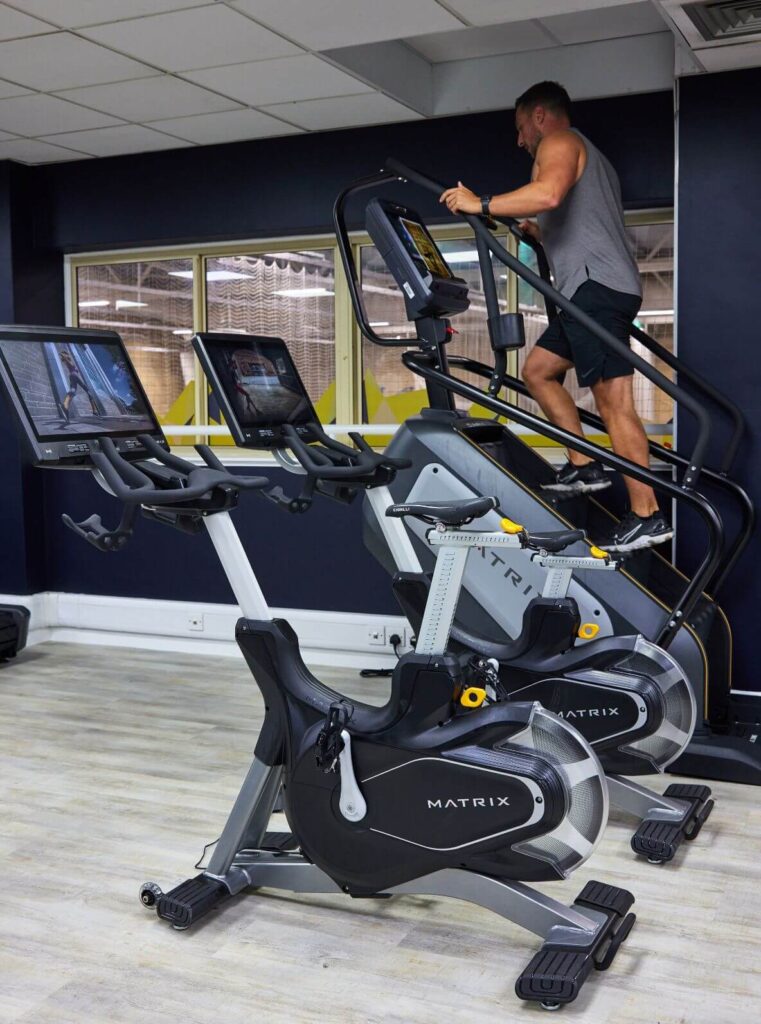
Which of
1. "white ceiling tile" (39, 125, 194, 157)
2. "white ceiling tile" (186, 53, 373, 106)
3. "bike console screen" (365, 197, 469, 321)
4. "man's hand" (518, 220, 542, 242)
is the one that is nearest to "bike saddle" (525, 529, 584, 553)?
"bike console screen" (365, 197, 469, 321)

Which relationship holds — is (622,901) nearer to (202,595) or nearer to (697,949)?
(697,949)

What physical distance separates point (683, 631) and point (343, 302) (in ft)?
8.76

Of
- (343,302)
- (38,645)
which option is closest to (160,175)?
(343,302)

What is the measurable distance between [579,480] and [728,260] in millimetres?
1017

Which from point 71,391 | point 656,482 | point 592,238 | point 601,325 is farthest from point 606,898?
point 592,238

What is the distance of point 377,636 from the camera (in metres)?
5.46

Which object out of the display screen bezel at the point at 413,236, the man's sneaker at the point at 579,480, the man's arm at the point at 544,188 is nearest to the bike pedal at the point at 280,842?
the man's sneaker at the point at 579,480

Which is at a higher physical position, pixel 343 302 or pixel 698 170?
pixel 698 170

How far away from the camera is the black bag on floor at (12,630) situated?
5502mm

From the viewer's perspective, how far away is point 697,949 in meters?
2.59

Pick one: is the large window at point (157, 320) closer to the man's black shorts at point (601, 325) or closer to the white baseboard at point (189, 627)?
the white baseboard at point (189, 627)

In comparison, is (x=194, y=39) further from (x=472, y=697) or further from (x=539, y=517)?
(x=472, y=697)

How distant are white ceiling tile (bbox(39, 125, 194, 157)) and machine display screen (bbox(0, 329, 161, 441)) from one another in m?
2.75

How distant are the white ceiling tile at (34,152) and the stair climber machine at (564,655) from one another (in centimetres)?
283
